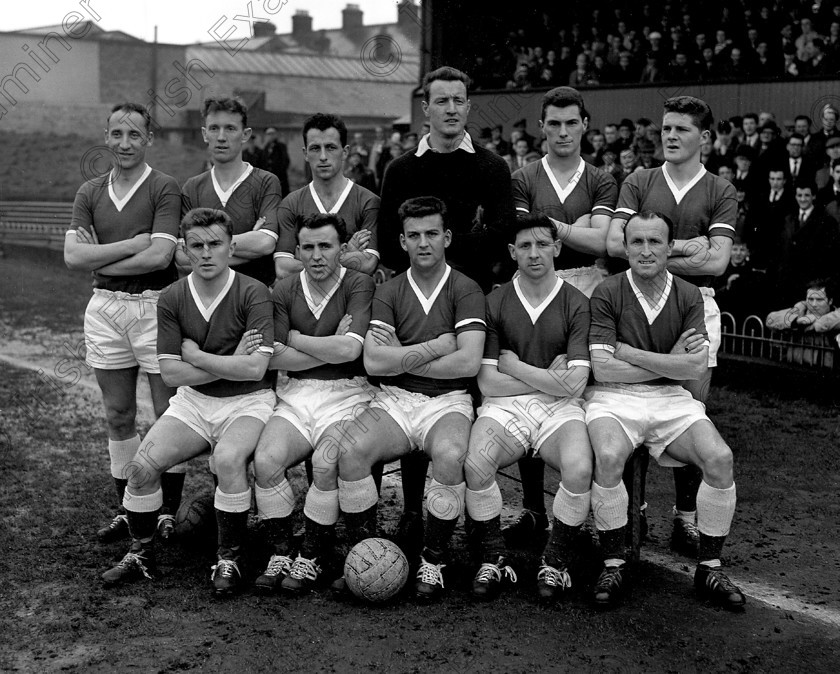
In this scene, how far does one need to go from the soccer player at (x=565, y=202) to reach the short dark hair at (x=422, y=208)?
0.63 meters

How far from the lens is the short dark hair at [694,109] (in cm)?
532

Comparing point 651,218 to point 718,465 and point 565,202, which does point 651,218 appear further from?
point 718,465

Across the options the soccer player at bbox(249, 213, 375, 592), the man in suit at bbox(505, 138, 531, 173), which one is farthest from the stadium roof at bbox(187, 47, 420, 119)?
the soccer player at bbox(249, 213, 375, 592)

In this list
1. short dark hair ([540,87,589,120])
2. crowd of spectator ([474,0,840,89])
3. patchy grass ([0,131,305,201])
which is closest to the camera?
short dark hair ([540,87,589,120])

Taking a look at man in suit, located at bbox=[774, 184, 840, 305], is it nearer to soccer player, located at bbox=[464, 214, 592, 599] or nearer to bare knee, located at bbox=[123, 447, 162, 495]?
soccer player, located at bbox=[464, 214, 592, 599]

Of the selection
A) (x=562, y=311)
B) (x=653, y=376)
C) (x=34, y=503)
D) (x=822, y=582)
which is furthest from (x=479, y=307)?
(x=34, y=503)

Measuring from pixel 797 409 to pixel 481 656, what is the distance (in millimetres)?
5968

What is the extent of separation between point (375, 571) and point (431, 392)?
1.09 m

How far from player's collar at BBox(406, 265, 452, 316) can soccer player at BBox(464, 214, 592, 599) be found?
0.95 ft

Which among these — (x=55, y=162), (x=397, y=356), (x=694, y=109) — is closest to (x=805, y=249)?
(x=694, y=109)

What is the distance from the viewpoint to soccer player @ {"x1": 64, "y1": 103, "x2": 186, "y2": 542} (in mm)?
5703

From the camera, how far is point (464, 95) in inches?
216

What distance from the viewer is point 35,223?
27.0 meters

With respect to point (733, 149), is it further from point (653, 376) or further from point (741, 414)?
point (653, 376)
